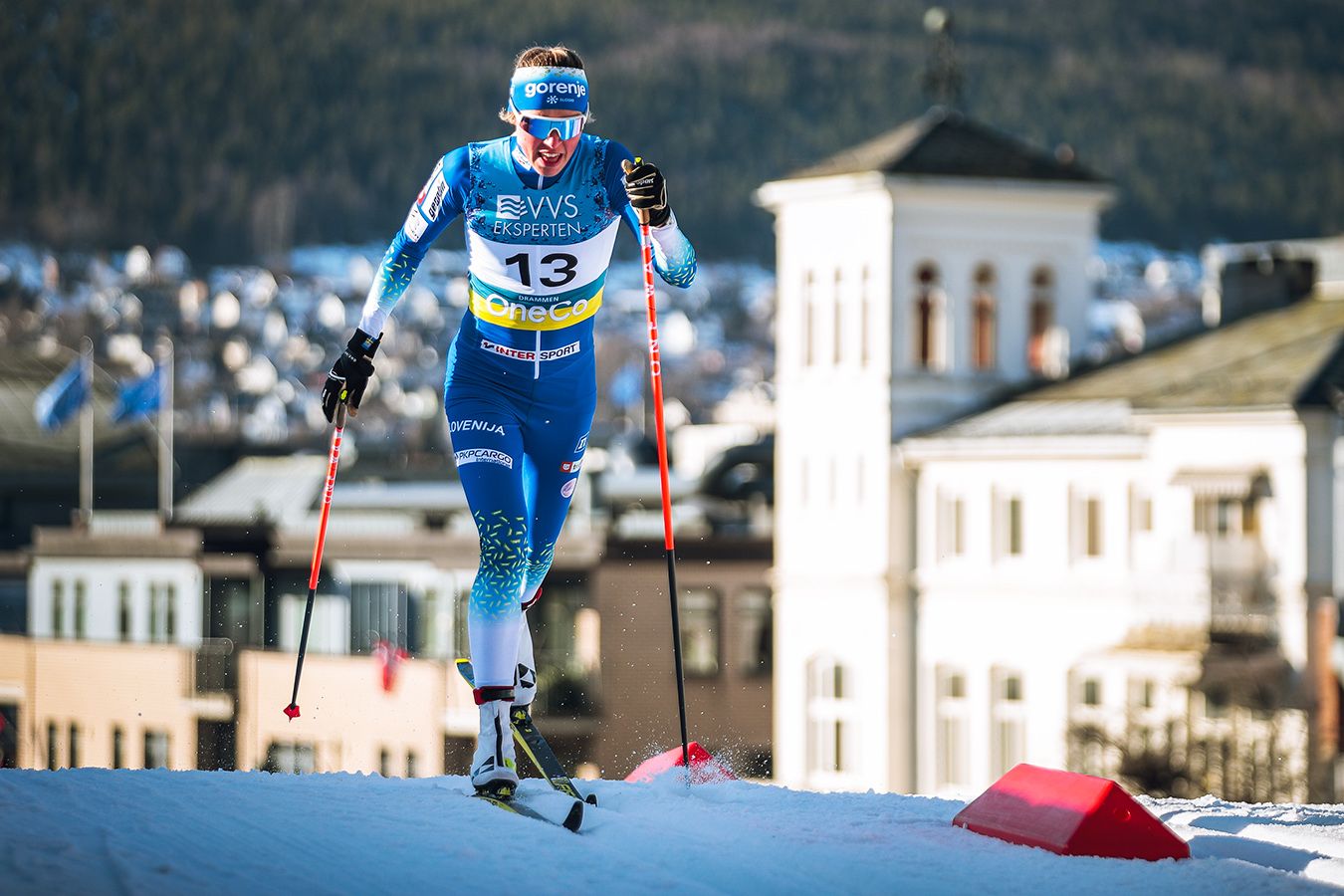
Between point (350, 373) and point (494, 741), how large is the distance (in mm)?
1588

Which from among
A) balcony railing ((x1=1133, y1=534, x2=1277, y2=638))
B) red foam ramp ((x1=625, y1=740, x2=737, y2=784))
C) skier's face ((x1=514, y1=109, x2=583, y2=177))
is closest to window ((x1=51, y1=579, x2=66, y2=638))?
balcony railing ((x1=1133, y1=534, x2=1277, y2=638))

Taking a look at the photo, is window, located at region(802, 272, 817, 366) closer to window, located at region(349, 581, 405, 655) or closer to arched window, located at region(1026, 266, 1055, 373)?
arched window, located at region(1026, 266, 1055, 373)

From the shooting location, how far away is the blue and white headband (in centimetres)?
1165

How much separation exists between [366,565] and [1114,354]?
45.4 ft

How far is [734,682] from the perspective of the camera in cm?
5359

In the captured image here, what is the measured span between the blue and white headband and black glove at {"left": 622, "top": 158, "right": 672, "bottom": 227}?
32 cm

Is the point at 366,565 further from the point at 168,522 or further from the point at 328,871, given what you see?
the point at 328,871

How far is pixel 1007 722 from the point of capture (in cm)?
4662

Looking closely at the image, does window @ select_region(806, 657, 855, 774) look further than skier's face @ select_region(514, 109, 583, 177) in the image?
Yes

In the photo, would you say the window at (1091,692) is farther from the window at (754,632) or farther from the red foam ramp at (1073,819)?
the red foam ramp at (1073,819)

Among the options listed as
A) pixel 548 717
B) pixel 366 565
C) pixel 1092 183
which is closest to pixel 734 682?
pixel 548 717

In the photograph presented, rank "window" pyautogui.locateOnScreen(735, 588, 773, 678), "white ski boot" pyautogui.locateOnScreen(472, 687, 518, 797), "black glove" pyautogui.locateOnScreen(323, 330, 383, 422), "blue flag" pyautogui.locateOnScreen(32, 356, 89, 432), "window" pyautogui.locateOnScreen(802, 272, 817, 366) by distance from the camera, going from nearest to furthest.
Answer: "white ski boot" pyautogui.locateOnScreen(472, 687, 518, 797)
"black glove" pyautogui.locateOnScreen(323, 330, 383, 422)
"window" pyautogui.locateOnScreen(802, 272, 817, 366)
"window" pyautogui.locateOnScreen(735, 588, 773, 678)
"blue flag" pyautogui.locateOnScreen(32, 356, 89, 432)

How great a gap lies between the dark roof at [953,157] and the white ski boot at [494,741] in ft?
127

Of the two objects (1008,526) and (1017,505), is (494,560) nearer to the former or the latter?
(1017,505)
